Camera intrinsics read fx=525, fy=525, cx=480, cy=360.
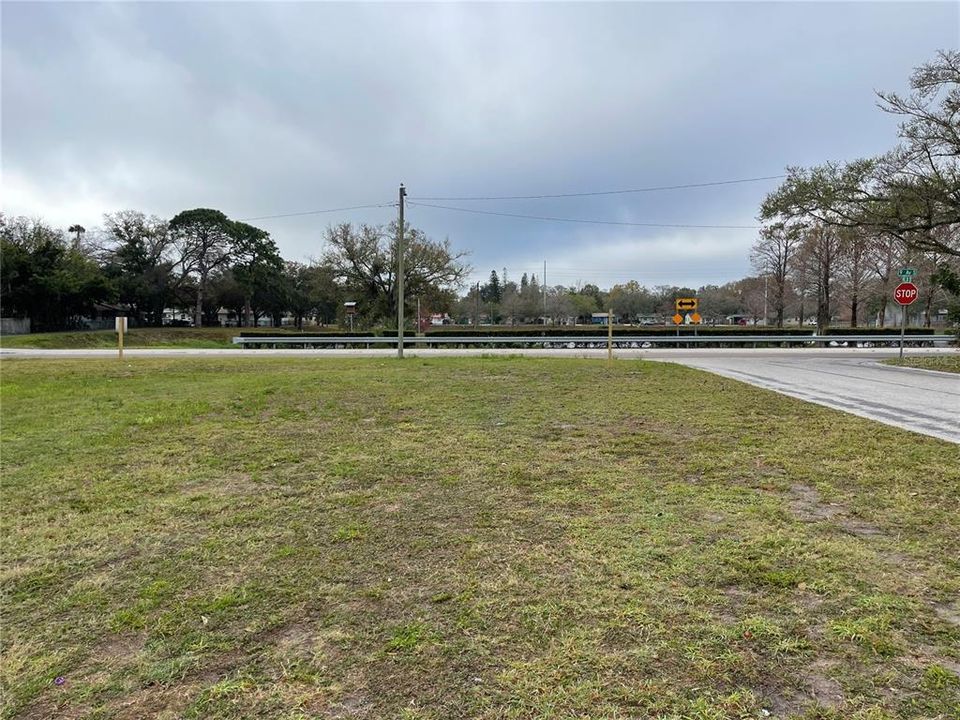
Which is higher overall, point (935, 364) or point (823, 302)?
point (823, 302)

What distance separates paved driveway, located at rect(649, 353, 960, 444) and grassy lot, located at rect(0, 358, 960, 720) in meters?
1.37

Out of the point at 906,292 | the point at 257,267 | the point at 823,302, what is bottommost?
the point at 906,292

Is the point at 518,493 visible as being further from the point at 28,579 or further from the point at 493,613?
the point at 28,579

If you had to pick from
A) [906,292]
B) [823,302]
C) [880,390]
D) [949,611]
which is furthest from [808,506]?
[823,302]

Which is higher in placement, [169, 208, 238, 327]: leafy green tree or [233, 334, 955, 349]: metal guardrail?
[169, 208, 238, 327]: leafy green tree

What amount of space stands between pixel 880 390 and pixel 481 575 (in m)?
10.5

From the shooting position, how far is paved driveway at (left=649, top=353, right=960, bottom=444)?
6.84 metres

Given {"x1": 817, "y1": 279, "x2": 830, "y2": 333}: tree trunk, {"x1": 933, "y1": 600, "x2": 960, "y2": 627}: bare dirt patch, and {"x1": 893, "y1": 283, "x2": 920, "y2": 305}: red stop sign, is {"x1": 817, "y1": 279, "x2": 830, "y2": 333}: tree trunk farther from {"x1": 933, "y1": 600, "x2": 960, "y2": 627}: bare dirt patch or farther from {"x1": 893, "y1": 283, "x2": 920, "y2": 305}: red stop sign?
{"x1": 933, "y1": 600, "x2": 960, "y2": 627}: bare dirt patch

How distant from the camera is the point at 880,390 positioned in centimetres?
992

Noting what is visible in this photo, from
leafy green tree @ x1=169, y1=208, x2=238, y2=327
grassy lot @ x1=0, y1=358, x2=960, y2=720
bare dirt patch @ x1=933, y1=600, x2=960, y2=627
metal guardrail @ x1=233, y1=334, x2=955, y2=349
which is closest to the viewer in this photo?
grassy lot @ x1=0, y1=358, x2=960, y2=720

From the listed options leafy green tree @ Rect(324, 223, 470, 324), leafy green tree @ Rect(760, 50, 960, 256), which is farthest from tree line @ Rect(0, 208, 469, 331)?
leafy green tree @ Rect(760, 50, 960, 256)

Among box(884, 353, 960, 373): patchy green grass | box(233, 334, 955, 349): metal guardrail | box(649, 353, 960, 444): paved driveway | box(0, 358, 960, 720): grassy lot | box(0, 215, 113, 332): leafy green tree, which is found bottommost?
box(0, 358, 960, 720): grassy lot

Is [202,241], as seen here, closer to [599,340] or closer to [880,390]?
[599,340]

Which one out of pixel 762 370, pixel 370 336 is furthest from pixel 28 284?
pixel 762 370
